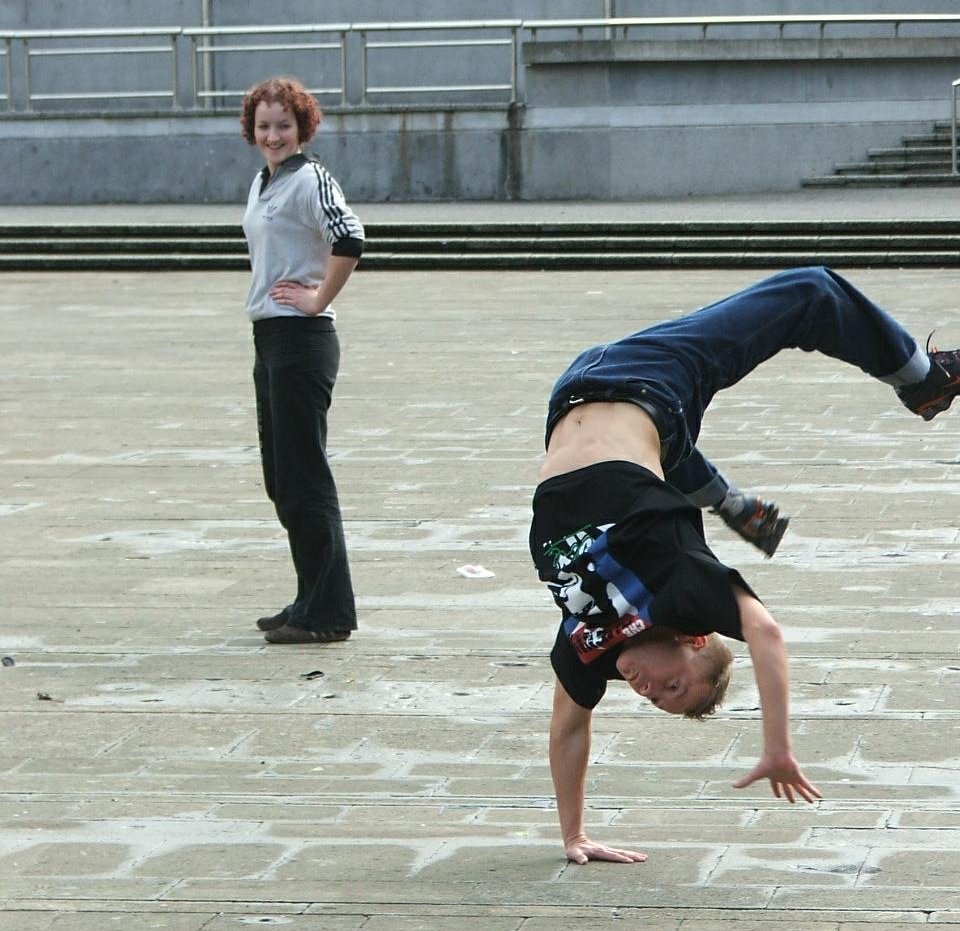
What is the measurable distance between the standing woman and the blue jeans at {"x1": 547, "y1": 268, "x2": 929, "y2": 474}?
1.81m

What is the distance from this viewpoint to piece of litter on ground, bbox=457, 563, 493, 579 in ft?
25.8

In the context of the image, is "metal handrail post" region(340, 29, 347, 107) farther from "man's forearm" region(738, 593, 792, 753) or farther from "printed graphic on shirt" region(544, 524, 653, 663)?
"man's forearm" region(738, 593, 792, 753)

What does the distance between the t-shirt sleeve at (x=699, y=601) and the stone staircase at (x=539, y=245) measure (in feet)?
52.2

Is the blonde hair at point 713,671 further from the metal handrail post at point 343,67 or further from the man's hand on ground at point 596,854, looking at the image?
the metal handrail post at point 343,67

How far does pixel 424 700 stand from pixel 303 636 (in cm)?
89

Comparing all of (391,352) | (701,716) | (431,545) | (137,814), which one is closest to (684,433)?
(701,716)

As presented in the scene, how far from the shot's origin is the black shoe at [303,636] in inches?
274

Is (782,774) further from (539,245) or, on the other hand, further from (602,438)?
(539,245)

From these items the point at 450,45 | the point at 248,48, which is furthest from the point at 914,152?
the point at 248,48

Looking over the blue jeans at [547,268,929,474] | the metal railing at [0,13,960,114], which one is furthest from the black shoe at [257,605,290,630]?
the metal railing at [0,13,960,114]

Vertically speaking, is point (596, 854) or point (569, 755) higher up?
point (569, 755)

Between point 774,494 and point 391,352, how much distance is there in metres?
6.03

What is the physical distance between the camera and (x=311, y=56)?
28172mm

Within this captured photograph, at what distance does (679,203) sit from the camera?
24781 millimetres
